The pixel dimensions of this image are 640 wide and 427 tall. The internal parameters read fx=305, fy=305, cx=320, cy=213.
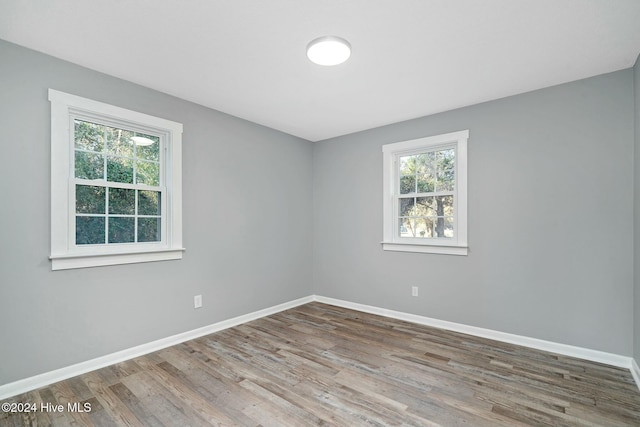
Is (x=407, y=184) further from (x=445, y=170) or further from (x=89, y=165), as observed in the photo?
(x=89, y=165)

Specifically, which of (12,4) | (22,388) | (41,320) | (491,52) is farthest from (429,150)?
(22,388)

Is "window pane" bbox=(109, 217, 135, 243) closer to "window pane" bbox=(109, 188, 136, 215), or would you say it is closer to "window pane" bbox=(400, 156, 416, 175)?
"window pane" bbox=(109, 188, 136, 215)

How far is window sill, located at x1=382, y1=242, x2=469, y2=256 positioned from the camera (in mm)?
3498

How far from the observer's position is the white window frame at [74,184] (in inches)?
96.0

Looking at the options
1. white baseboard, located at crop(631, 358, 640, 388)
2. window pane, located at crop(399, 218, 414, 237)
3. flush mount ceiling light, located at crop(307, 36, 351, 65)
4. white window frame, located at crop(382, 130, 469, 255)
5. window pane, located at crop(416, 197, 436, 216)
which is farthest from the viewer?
window pane, located at crop(399, 218, 414, 237)

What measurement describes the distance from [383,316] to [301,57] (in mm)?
3230

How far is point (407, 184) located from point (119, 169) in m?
3.27

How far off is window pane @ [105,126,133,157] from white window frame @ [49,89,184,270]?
0.25ft

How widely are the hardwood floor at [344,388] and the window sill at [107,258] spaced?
89 cm

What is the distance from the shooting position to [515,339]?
3139mm

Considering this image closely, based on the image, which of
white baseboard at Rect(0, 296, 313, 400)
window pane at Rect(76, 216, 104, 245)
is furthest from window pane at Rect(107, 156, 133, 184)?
white baseboard at Rect(0, 296, 313, 400)

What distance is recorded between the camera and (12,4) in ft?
6.15

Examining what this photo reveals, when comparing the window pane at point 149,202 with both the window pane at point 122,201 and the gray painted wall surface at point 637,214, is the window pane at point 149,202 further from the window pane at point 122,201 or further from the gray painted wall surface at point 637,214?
the gray painted wall surface at point 637,214

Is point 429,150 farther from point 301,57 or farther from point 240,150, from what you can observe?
point 240,150
